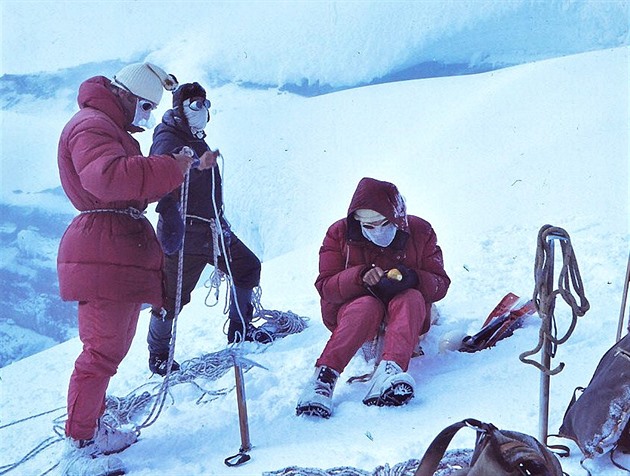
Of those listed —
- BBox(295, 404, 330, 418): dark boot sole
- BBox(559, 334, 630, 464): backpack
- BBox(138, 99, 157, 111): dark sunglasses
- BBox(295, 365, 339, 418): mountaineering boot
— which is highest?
BBox(138, 99, 157, 111): dark sunglasses

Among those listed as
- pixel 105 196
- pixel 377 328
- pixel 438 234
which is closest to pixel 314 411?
pixel 377 328

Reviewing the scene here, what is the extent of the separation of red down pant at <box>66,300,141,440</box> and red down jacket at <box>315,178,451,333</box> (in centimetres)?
Result: 92

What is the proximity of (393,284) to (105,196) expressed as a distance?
1210 mm

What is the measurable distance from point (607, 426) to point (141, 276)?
1524 mm

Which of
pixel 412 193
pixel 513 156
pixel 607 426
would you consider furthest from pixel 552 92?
pixel 607 426

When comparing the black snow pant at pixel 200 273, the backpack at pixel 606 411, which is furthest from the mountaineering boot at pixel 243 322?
the backpack at pixel 606 411

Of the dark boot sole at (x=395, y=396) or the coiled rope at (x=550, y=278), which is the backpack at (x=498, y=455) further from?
the dark boot sole at (x=395, y=396)

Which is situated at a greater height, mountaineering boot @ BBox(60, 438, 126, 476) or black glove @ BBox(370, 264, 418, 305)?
black glove @ BBox(370, 264, 418, 305)

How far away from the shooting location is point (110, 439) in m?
2.21

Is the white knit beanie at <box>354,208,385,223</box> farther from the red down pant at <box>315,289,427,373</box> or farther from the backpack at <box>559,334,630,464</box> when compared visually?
the backpack at <box>559,334,630,464</box>

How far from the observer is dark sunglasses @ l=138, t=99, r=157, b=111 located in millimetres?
2294

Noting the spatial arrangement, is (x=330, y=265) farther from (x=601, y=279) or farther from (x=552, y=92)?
(x=552, y=92)

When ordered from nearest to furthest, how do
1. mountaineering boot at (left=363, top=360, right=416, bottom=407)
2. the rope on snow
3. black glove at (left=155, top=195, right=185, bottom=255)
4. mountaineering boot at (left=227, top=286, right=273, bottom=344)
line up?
the rope on snow → mountaineering boot at (left=363, top=360, right=416, bottom=407) → black glove at (left=155, top=195, right=185, bottom=255) → mountaineering boot at (left=227, top=286, right=273, bottom=344)

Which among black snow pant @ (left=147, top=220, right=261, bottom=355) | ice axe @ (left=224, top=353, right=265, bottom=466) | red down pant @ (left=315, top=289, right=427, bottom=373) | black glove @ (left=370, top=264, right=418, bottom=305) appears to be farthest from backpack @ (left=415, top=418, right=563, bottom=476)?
black snow pant @ (left=147, top=220, right=261, bottom=355)
